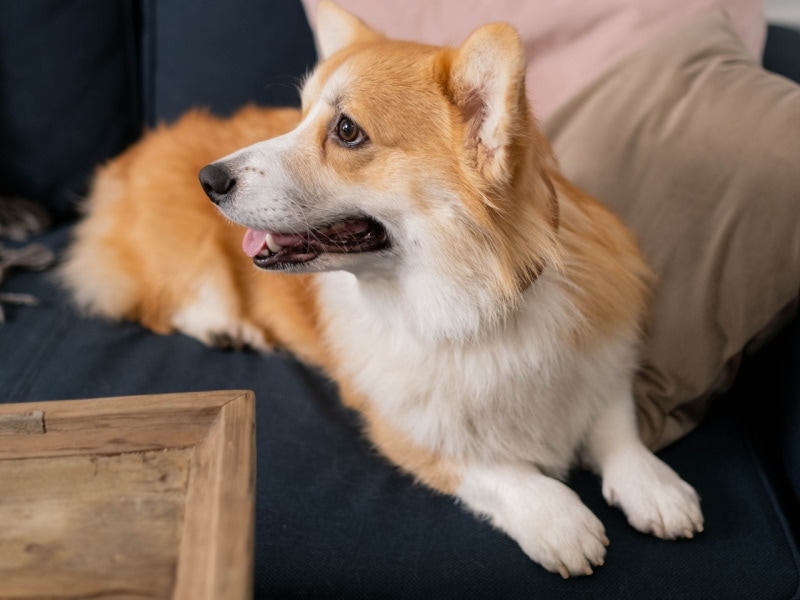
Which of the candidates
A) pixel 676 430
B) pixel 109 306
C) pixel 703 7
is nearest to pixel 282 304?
pixel 109 306

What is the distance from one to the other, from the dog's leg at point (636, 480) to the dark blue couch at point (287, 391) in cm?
3

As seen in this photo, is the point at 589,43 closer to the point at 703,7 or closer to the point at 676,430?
the point at 703,7

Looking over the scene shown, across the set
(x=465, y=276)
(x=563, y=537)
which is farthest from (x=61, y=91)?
(x=563, y=537)

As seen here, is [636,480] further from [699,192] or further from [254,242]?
[254,242]

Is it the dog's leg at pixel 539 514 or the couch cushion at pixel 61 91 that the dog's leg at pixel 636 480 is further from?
the couch cushion at pixel 61 91

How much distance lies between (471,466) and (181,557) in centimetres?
57

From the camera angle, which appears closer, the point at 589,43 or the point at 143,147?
the point at 589,43

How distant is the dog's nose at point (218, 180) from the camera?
1.05m

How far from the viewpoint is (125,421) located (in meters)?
0.88

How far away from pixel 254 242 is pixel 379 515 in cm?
49

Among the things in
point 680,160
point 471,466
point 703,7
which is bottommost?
point 471,466

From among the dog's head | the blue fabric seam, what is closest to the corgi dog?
the dog's head

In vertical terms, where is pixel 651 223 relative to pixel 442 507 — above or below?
above

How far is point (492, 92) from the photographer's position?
3.08 ft
